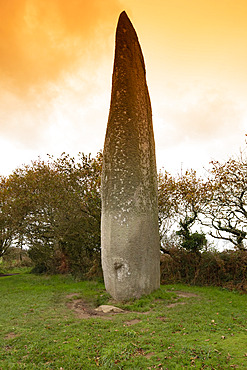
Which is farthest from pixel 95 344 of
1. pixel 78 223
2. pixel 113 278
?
pixel 78 223

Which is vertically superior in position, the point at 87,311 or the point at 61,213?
the point at 61,213

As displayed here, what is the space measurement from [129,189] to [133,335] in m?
5.41

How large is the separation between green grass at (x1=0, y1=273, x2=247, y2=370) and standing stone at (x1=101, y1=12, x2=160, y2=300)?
0.96 metres

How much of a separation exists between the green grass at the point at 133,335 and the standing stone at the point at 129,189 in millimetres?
956

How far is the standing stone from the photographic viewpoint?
9914 millimetres

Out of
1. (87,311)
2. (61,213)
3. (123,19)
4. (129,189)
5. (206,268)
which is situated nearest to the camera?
(87,311)

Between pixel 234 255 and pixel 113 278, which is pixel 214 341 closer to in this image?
pixel 113 278

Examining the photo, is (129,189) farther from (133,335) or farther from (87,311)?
(133,335)

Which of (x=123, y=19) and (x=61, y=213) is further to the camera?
(x=61, y=213)

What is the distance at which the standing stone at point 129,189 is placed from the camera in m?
9.91

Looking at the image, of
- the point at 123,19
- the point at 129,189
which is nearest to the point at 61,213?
the point at 129,189

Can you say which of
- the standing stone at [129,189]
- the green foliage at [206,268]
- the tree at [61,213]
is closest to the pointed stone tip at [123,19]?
the standing stone at [129,189]

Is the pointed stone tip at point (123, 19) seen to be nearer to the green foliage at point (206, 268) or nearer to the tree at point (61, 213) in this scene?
the tree at point (61, 213)

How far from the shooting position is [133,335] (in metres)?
6.09
